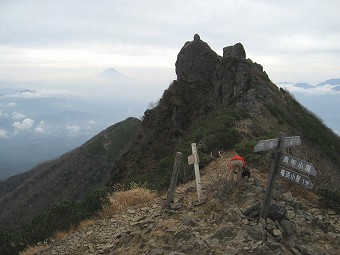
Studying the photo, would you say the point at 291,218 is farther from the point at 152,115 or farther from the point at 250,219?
the point at 152,115

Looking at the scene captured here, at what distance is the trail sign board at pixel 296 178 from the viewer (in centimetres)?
756

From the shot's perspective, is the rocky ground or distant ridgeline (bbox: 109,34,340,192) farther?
distant ridgeline (bbox: 109,34,340,192)

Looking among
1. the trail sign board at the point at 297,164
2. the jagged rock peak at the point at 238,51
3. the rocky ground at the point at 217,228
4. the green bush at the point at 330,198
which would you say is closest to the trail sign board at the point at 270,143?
the trail sign board at the point at 297,164

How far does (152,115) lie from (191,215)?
3114 cm

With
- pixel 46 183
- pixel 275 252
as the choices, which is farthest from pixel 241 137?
pixel 46 183

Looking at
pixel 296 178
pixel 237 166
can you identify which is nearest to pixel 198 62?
pixel 237 166

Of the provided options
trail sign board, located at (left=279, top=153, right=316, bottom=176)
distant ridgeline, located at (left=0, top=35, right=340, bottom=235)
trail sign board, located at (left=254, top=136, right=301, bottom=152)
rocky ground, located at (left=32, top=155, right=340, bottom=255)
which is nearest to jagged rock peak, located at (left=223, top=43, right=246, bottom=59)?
distant ridgeline, located at (left=0, top=35, right=340, bottom=235)

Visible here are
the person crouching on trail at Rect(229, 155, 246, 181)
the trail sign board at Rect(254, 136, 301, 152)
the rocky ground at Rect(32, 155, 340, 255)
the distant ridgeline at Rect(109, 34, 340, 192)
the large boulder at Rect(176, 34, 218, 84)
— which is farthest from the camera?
the large boulder at Rect(176, 34, 218, 84)

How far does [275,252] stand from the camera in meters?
7.12

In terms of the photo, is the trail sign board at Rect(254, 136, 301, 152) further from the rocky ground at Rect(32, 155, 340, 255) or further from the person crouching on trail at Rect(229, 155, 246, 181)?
the person crouching on trail at Rect(229, 155, 246, 181)

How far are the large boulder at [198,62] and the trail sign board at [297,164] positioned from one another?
30472 mm

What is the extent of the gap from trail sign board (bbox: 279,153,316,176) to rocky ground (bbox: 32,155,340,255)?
1.23m

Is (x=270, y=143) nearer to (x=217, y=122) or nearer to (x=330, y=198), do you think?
(x=330, y=198)

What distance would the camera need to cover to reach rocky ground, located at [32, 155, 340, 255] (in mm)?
7547
